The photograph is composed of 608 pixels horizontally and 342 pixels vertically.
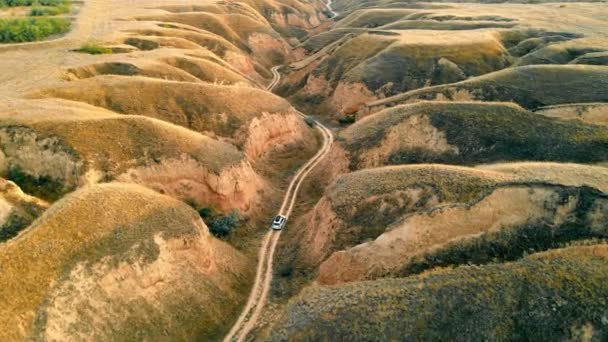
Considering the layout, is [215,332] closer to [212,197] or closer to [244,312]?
[244,312]

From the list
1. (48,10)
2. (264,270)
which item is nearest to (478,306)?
(264,270)

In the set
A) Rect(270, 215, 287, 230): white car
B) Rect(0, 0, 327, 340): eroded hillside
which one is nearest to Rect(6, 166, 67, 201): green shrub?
Rect(0, 0, 327, 340): eroded hillside

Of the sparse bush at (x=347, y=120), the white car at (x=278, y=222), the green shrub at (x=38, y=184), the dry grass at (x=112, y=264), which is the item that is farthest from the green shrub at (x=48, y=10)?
the dry grass at (x=112, y=264)

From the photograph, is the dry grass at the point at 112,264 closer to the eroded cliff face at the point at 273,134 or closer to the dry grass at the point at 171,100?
the dry grass at the point at 171,100

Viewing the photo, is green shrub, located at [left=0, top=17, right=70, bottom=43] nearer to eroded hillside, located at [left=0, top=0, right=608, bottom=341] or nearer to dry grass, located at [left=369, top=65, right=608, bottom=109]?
eroded hillside, located at [left=0, top=0, right=608, bottom=341]

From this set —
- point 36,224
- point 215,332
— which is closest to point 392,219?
point 215,332
